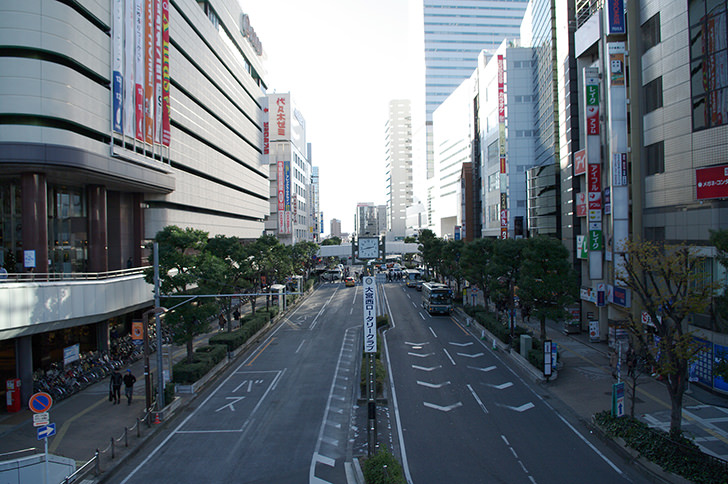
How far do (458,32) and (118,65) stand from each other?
131676 mm

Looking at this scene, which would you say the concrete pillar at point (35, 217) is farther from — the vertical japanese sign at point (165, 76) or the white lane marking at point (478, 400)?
the white lane marking at point (478, 400)

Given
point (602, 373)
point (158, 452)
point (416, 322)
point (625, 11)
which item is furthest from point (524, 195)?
point (158, 452)

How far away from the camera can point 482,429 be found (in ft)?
55.8

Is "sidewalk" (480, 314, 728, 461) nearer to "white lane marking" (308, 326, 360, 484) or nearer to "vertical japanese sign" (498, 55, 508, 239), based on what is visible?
"white lane marking" (308, 326, 360, 484)

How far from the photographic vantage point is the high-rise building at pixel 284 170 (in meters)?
89.0

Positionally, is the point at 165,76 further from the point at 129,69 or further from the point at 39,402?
the point at 39,402

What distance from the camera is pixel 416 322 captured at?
40.3 meters

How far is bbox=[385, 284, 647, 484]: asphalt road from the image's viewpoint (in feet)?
44.9

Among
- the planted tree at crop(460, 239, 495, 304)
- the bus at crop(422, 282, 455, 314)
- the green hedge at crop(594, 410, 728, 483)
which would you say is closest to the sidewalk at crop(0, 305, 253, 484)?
the green hedge at crop(594, 410, 728, 483)

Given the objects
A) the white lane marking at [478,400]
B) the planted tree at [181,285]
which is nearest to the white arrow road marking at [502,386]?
the white lane marking at [478,400]

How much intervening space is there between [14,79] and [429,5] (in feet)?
461

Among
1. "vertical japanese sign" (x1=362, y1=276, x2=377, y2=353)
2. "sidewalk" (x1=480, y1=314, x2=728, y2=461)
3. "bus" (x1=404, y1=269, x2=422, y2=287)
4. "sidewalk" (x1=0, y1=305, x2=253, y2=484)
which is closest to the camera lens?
"sidewalk" (x1=0, y1=305, x2=253, y2=484)

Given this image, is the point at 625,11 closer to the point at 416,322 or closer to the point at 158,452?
the point at 416,322

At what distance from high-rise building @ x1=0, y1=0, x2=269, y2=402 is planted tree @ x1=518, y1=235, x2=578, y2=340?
2410 centimetres
